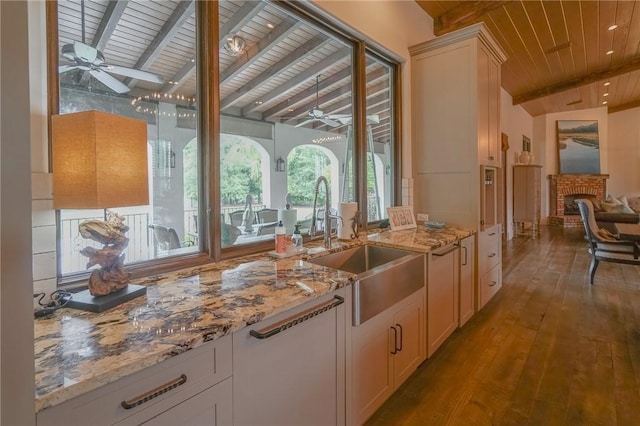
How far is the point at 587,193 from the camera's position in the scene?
9.32 m

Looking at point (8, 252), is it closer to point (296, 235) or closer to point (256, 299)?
point (256, 299)

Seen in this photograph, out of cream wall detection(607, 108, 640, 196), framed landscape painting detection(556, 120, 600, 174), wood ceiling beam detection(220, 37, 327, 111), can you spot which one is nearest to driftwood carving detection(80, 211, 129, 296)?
wood ceiling beam detection(220, 37, 327, 111)

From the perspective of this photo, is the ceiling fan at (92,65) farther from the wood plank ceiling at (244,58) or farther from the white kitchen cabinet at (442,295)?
the white kitchen cabinet at (442,295)

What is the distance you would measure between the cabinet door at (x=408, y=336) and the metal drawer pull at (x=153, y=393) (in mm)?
1210

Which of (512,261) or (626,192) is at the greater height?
(626,192)

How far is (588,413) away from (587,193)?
9930mm

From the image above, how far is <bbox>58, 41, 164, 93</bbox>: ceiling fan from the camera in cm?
138

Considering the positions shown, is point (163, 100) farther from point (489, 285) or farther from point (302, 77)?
point (489, 285)

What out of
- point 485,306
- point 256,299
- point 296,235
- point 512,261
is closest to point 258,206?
point 296,235

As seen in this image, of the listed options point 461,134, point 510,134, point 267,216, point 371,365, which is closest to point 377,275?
point 371,365

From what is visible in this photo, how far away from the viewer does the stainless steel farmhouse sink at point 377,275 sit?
4.98 feet

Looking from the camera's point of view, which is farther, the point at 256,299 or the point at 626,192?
the point at 626,192

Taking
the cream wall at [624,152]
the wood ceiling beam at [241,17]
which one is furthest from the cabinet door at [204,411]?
the cream wall at [624,152]

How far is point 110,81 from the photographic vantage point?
63.7 inches
